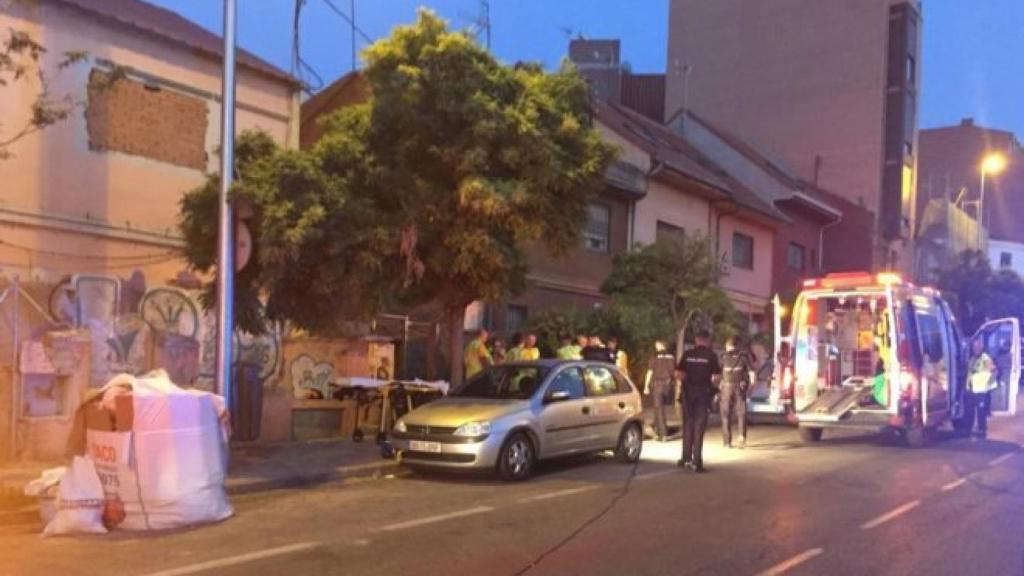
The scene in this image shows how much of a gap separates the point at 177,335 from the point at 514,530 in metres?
8.45

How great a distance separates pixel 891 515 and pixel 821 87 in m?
33.9

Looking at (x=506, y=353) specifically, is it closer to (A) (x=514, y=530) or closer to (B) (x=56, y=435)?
(B) (x=56, y=435)

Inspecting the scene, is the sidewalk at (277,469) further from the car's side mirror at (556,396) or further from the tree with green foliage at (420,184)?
the car's side mirror at (556,396)

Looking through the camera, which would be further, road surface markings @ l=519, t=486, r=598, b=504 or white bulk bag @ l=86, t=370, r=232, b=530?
road surface markings @ l=519, t=486, r=598, b=504

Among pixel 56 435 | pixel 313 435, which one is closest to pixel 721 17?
pixel 313 435

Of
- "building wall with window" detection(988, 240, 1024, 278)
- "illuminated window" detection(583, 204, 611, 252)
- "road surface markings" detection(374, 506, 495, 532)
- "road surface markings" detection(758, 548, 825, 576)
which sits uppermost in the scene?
"building wall with window" detection(988, 240, 1024, 278)

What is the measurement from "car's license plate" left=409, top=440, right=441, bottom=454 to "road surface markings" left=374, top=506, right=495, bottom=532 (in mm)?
1719

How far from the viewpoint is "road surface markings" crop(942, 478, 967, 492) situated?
39.1 ft

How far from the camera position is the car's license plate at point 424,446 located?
1168 cm

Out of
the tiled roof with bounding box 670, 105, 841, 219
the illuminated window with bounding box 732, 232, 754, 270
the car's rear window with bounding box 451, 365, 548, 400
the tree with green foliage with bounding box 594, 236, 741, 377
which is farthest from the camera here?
the tiled roof with bounding box 670, 105, 841, 219

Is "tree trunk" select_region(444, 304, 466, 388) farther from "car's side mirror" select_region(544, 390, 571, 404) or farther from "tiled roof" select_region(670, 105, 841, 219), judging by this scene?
"tiled roof" select_region(670, 105, 841, 219)

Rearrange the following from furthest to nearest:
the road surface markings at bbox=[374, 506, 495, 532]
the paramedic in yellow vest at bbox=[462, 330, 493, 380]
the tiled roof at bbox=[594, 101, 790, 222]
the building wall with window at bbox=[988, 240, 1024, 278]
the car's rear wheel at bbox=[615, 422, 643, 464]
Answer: the building wall with window at bbox=[988, 240, 1024, 278] < the tiled roof at bbox=[594, 101, 790, 222] < the paramedic in yellow vest at bbox=[462, 330, 493, 380] < the car's rear wheel at bbox=[615, 422, 643, 464] < the road surface markings at bbox=[374, 506, 495, 532]

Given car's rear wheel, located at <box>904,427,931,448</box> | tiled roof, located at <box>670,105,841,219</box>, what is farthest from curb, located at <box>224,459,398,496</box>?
tiled roof, located at <box>670,105,841,219</box>

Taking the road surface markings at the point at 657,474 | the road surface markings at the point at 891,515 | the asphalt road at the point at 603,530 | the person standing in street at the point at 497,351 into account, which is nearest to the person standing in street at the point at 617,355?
the person standing in street at the point at 497,351
